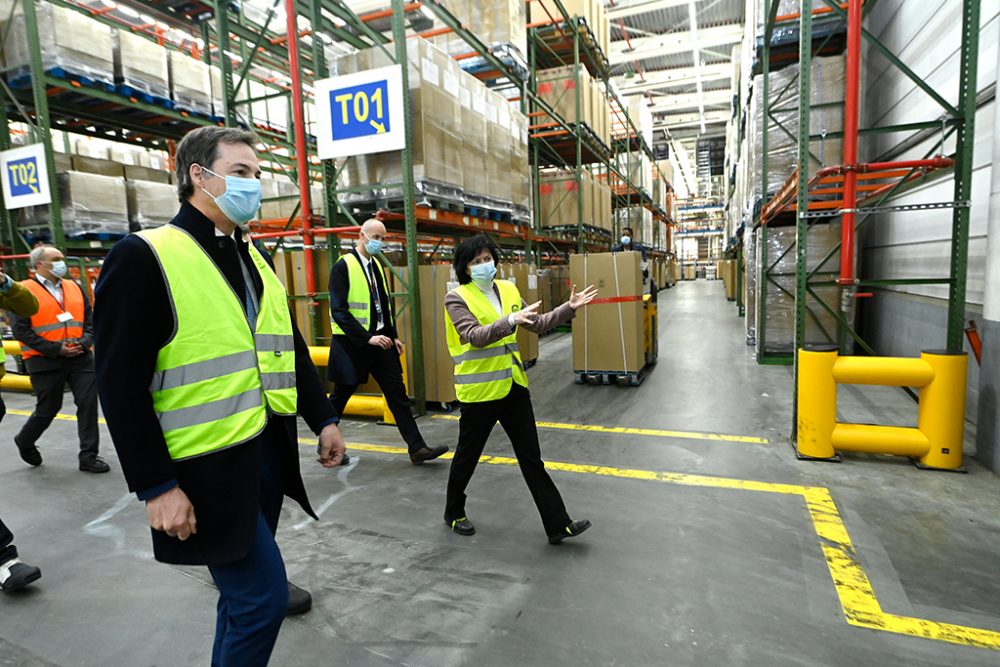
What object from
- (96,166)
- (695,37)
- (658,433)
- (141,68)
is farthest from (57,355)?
(695,37)

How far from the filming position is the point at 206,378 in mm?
1444

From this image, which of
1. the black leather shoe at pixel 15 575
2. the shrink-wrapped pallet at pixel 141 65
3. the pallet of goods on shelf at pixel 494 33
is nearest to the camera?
the black leather shoe at pixel 15 575

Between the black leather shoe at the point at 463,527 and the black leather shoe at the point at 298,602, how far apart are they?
Answer: 2.98 ft

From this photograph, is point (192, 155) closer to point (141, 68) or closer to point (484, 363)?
point (484, 363)

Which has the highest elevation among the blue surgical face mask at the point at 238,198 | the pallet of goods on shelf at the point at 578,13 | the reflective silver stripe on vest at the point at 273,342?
the pallet of goods on shelf at the point at 578,13

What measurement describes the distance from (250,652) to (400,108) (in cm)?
474

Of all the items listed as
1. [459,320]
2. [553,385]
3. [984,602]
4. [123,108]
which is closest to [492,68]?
[553,385]

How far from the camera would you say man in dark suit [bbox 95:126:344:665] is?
1337 mm

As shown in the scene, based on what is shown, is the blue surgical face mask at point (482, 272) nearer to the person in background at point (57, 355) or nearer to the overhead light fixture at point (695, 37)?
the person in background at point (57, 355)

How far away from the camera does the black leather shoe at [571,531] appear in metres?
2.96

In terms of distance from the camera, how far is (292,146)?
32.7ft

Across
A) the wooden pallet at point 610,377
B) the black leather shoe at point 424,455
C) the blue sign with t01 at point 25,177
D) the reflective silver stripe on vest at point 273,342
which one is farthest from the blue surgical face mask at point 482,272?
the blue sign with t01 at point 25,177

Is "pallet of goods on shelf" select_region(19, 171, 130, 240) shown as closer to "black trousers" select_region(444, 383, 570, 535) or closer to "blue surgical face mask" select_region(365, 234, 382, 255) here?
"blue surgical face mask" select_region(365, 234, 382, 255)

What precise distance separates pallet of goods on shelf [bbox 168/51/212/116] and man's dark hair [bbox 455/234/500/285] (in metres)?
7.56
